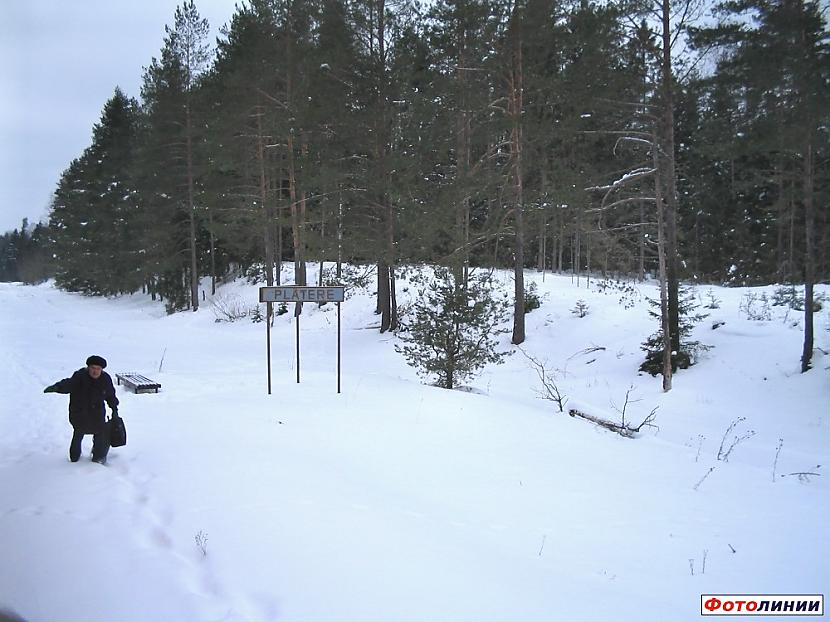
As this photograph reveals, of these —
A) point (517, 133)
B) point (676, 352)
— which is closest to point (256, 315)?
point (517, 133)

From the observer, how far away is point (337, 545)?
169 inches

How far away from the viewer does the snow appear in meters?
3.49

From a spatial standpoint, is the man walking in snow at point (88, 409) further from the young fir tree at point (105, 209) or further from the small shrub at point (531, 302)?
the young fir tree at point (105, 209)

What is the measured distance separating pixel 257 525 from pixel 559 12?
1607 centimetres

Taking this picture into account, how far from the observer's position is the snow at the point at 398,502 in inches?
137

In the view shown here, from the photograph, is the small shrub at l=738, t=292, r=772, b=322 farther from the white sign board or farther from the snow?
the white sign board

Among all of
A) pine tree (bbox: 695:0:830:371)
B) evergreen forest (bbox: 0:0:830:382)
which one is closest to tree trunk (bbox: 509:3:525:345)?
evergreen forest (bbox: 0:0:830:382)

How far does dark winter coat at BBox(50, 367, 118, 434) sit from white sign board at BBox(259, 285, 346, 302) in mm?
4319

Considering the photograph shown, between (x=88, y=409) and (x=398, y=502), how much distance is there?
3.61 m

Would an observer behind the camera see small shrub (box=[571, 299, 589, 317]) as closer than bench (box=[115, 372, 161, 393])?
No

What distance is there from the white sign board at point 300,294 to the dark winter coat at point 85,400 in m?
4.32

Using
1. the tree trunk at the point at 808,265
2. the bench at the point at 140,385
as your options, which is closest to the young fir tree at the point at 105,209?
the bench at the point at 140,385

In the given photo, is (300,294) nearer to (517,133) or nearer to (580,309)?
(517,133)

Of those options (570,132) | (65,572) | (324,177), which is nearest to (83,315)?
(324,177)
